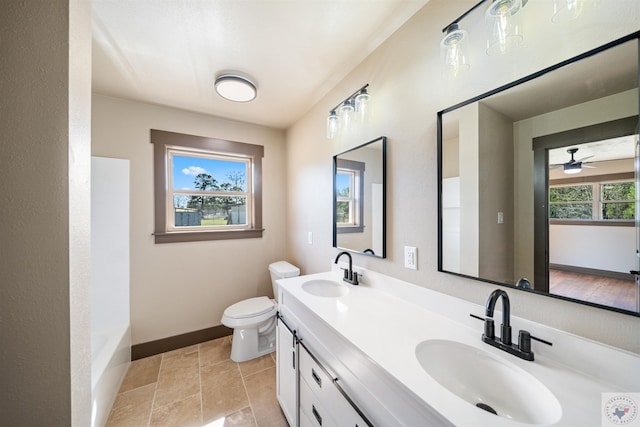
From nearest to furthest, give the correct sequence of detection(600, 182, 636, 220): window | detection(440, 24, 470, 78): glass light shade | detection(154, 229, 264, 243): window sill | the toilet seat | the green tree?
1. detection(600, 182, 636, 220): window
2. detection(440, 24, 470, 78): glass light shade
3. the toilet seat
4. detection(154, 229, 264, 243): window sill
5. the green tree

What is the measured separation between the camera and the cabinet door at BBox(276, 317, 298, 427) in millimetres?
1245

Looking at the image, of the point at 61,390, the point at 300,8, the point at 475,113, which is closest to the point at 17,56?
the point at 61,390

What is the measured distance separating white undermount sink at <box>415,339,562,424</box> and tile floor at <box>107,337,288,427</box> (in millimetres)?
1191

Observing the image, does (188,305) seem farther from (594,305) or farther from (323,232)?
(594,305)

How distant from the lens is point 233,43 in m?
1.34

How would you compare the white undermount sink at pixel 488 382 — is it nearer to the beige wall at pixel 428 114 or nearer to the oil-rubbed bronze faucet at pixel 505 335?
the oil-rubbed bronze faucet at pixel 505 335

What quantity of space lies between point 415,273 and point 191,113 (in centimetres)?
247

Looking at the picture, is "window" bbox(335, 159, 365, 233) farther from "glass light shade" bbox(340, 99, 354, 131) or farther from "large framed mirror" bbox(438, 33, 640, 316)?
"large framed mirror" bbox(438, 33, 640, 316)

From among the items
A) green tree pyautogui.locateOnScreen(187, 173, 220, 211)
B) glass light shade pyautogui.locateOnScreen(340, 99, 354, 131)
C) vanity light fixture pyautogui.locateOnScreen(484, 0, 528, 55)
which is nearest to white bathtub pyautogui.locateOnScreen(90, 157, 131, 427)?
green tree pyautogui.locateOnScreen(187, 173, 220, 211)

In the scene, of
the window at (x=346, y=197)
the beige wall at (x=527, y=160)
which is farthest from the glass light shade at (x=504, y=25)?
the window at (x=346, y=197)

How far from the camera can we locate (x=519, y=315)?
803 mm

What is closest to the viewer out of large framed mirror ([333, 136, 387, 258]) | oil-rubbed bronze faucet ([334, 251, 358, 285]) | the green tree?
large framed mirror ([333, 136, 387, 258])

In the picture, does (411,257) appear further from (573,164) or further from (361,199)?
(573,164)

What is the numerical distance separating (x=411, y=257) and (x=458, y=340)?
1.41 feet
